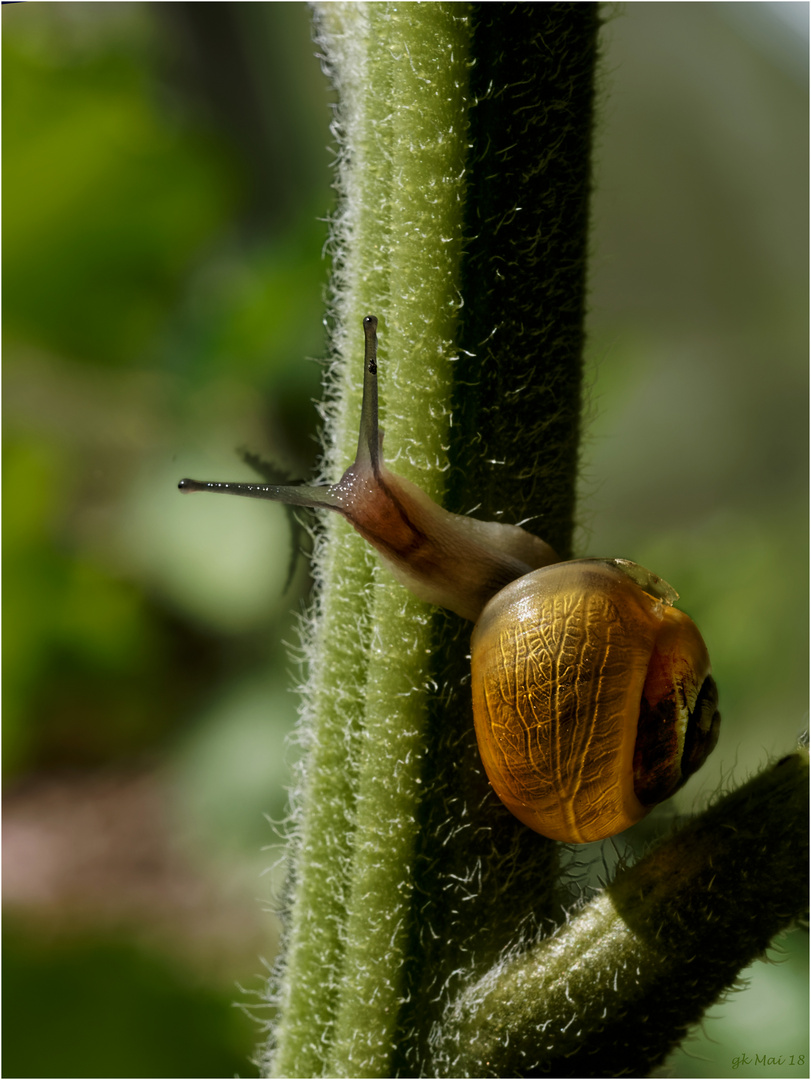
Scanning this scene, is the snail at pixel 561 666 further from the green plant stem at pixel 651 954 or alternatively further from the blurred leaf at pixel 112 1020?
the blurred leaf at pixel 112 1020

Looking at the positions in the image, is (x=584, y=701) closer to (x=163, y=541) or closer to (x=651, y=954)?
(x=651, y=954)

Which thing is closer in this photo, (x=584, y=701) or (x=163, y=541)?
(x=584, y=701)

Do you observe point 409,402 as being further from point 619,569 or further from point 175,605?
point 175,605

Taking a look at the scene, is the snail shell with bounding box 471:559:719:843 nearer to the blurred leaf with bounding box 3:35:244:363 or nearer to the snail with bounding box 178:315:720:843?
the snail with bounding box 178:315:720:843

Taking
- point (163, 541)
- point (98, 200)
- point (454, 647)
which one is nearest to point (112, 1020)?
point (163, 541)

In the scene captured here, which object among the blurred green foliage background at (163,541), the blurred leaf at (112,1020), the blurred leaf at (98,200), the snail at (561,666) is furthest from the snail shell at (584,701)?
the blurred leaf at (98,200)
